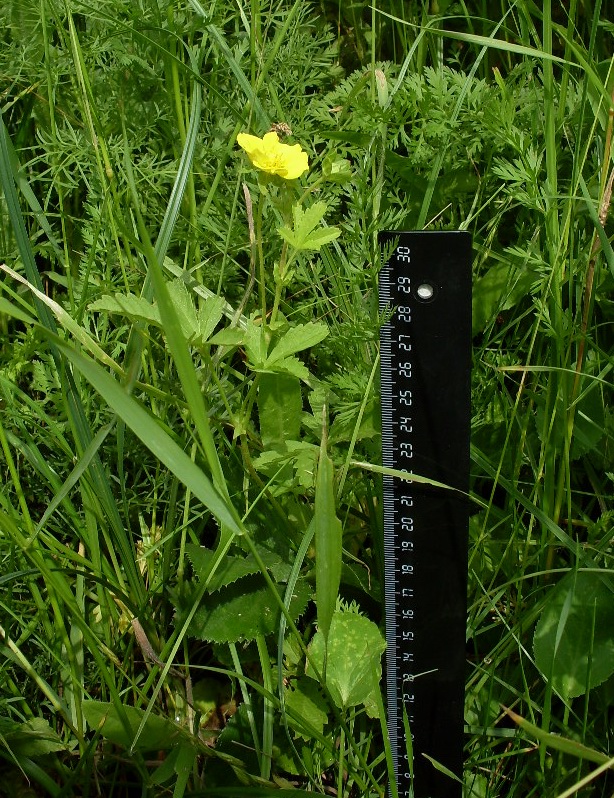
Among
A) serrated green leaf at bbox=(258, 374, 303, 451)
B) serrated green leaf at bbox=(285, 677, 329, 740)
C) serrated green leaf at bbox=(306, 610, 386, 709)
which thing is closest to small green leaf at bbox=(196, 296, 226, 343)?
serrated green leaf at bbox=(258, 374, 303, 451)

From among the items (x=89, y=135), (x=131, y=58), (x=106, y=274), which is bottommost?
(x=106, y=274)

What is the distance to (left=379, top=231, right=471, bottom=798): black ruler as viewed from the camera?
128cm

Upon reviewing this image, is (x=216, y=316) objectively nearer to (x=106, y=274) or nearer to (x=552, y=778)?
(x=106, y=274)

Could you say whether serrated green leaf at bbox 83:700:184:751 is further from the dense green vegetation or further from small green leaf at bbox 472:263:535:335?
small green leaf at bbox 472:263:535:335

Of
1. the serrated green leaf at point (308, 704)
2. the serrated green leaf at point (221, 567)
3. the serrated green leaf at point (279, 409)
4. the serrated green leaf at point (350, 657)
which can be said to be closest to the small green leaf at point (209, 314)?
the serrated green leaf at point (279, 409)

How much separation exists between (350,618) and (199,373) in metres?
0.51

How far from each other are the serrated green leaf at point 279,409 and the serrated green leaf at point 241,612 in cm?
25

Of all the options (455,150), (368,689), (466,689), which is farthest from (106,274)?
(466,689)

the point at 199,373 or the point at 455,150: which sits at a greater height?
the point at 455,150

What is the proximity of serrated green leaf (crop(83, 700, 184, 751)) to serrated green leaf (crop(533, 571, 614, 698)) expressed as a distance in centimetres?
62

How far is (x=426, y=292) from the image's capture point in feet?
4.20

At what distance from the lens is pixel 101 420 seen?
153 centimetres

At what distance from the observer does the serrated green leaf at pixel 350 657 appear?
1257mm

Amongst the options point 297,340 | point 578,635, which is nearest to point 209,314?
point 297,340
